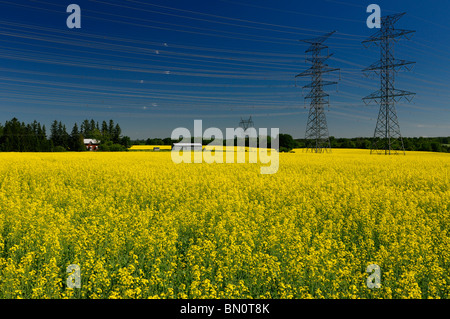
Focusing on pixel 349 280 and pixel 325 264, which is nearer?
Answer: pixel 349 280

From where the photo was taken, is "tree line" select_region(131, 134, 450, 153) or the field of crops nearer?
the field of crops

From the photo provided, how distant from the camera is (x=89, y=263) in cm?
467

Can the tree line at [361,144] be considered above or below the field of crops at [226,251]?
above

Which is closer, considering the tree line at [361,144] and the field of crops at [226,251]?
the field of crops at [226,251]

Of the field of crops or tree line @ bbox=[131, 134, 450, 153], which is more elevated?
tree line @ bbox=[131, 134, 450, 153]

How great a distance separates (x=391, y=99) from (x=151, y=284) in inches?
1599

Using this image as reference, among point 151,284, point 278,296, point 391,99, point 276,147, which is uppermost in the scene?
point 391,99

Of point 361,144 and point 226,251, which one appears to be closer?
point 226,251

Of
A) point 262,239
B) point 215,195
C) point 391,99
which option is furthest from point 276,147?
point 262,239

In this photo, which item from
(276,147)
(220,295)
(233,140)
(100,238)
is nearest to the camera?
(220,295)

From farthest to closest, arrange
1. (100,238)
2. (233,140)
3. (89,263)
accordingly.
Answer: (233,140) < (100,238) < (89,263)

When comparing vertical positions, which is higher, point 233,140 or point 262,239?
point 233,140

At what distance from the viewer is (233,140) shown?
61125 millimetres

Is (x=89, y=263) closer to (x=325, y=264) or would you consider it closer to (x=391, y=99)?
(x=325, y=264)
